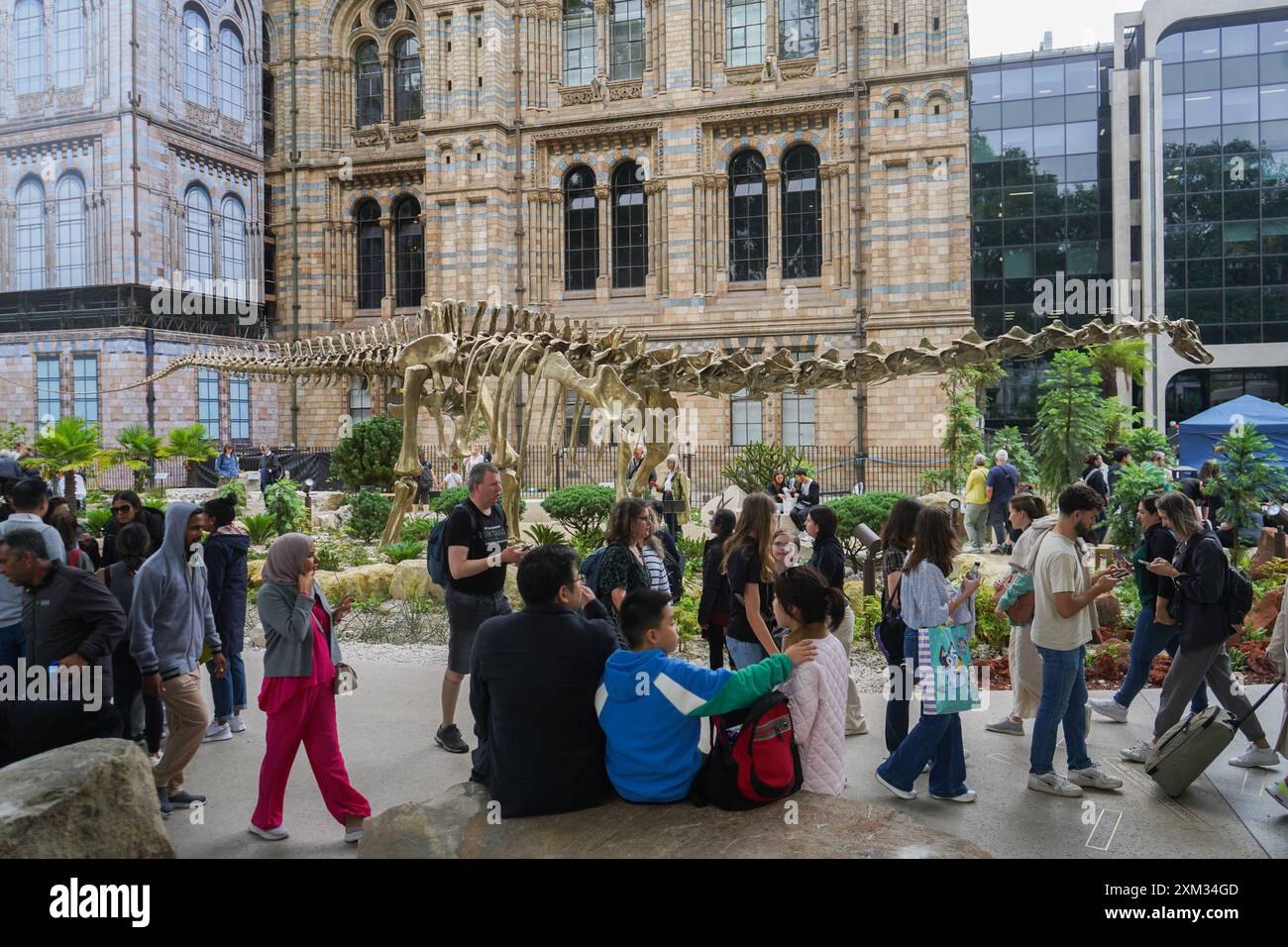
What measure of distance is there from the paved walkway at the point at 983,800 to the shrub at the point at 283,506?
8100mm

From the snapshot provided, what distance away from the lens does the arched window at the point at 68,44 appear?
77.3ft

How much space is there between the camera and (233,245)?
88.9ft

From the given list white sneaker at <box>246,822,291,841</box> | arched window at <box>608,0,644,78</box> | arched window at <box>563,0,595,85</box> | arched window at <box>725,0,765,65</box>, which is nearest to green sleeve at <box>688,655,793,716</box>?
white sneaker at <box>246,822,291,841</box>

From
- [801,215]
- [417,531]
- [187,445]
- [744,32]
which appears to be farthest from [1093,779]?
[744,32]

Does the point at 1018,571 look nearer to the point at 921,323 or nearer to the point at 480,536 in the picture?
the point at 480,536

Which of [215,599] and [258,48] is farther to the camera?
[258,48]

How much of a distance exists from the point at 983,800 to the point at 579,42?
84.4ft

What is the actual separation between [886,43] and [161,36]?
18.4m

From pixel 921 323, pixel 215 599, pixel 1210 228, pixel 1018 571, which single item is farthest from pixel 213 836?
pixel 1210 228

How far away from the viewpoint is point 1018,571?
569 cm

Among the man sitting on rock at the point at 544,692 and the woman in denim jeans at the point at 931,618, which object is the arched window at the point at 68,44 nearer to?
the man sitting on rock at the point at 544,692

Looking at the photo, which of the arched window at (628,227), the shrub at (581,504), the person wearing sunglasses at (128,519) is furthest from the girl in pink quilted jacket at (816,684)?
the arched window at (628,227)

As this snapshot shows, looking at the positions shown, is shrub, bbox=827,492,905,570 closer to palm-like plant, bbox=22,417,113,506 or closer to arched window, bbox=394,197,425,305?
palm-like plant, bbox=22,417,113,506
